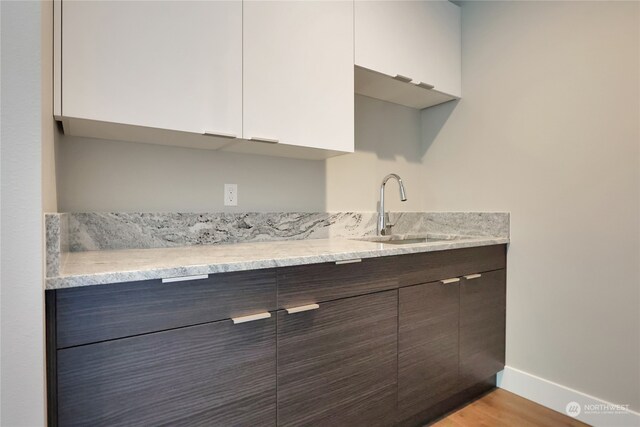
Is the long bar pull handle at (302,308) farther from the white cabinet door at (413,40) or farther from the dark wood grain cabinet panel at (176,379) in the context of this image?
the white cabinet door at (413,40)

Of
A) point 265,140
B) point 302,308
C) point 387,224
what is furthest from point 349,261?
point 387,224

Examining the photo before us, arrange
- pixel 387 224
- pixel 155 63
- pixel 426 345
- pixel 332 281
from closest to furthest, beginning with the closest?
pixel 155 63 → pixel 332 281 → pixel 426 345 → pixel 387 224

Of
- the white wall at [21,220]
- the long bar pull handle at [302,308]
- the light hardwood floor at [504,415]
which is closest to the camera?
the white wall at [21,220]

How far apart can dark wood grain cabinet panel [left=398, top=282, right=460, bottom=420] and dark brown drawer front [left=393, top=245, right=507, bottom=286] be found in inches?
1.9

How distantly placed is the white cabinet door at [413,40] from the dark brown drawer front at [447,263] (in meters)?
0.98

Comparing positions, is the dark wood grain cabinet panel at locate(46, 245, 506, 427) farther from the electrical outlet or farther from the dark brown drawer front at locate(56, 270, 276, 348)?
the electrical outlet

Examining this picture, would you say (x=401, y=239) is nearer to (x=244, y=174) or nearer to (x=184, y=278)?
(x=244, y=174)

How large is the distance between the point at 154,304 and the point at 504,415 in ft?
5.81

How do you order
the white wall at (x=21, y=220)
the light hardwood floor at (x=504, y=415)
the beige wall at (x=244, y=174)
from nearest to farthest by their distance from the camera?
1. the white wall at (x=21, y=220)
2. the beige wall at (x=244, y=174)
3. the light hardwood floor at (x=504, y=415)

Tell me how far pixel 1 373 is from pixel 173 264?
42 cm

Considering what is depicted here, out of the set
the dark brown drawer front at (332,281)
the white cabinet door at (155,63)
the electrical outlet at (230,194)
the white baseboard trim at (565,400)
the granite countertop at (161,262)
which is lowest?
the white baseboard trim at (565,400)

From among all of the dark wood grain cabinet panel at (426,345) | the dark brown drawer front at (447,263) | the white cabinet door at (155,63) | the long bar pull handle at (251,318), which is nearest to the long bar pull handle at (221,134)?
the white cabinet door at (155,63)

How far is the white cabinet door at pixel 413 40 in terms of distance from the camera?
1755 millimetres

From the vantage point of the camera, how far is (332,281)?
51.6 inches
